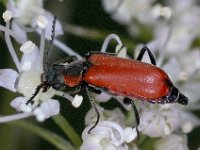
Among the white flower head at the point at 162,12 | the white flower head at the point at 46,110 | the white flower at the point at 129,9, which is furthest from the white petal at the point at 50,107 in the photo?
the white flower at the point at 129,9

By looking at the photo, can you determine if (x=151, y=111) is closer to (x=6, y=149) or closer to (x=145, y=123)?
(x=145, y=123)

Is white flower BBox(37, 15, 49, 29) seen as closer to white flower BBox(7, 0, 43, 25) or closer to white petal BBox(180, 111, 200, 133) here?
white flower BBox(7, 0, 43, 25)

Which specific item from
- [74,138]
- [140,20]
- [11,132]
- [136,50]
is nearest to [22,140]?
[11,132]

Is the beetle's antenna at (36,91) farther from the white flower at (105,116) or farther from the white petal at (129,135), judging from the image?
→ the white petal at (129,135)

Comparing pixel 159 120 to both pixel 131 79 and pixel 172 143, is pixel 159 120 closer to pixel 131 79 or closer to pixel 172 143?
pixel 172 143

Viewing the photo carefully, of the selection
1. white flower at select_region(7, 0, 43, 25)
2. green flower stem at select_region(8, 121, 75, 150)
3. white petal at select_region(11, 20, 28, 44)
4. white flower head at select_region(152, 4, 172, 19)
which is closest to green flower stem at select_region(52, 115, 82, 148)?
green flower stem at select_region(8, 121, 75, 150)

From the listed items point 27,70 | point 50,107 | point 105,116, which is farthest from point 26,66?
point 105,116
